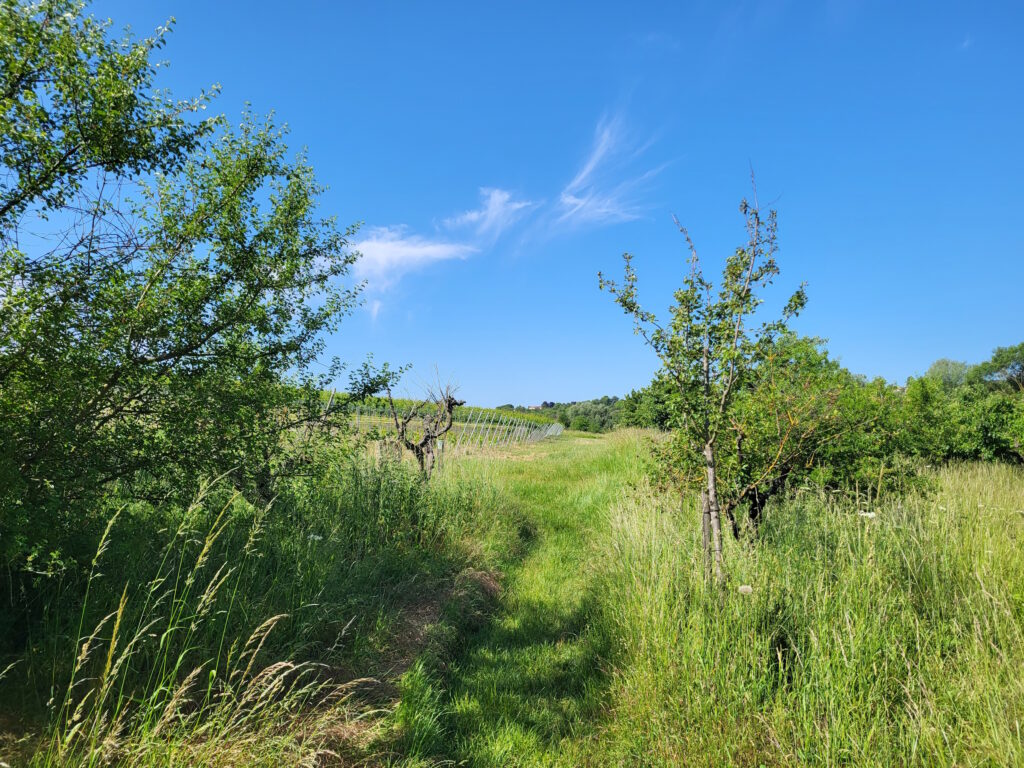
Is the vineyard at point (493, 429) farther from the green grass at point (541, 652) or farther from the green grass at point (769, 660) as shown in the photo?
the green grass at point (769, 660)

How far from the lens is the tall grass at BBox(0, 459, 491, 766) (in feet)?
7.22

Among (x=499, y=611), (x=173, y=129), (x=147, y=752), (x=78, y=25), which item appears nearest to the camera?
(x=147, y=752)

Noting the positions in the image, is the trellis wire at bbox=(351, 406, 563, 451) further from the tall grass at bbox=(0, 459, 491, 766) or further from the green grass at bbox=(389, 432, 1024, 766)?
the green grass at bbox=(389, 432, 1024, 766)

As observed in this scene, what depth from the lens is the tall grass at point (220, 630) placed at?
2201 mm

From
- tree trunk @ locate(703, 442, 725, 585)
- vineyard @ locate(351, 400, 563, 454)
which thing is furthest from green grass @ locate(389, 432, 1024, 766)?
vineyard @ locate(351, 400, 563, 454)

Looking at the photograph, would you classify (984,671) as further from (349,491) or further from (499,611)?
(349,491)

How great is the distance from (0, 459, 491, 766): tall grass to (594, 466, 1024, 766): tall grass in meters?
2.06

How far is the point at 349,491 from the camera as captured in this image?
21.5ft

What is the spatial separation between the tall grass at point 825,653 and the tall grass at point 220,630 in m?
2.06

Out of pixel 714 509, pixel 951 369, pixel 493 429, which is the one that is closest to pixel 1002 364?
pixel 951 369

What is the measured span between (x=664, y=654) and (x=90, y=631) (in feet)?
11.9

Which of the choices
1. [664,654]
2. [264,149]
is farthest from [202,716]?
[264,149]

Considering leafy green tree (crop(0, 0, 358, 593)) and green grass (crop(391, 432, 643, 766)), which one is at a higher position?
leafy green tree (crop(0, 0, 358, 593))

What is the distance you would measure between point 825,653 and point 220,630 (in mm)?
3939
